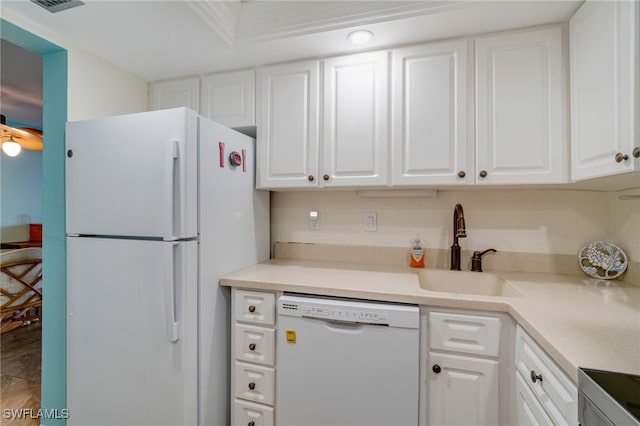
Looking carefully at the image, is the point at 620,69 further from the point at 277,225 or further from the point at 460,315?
the point at 277,225

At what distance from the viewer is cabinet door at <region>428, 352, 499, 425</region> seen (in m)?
1.17

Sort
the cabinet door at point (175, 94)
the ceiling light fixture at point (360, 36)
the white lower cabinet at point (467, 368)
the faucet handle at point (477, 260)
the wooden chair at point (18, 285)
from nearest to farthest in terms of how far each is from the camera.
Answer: the white lower cabinet at point (467, 368) < the ceiling light fixture at point (360, 36) < the faucet handle at point (477, 260) < the cabinet door at point (175, 94) < the wooden chair at point (18, 285)

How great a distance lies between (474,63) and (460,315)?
50.1 inches

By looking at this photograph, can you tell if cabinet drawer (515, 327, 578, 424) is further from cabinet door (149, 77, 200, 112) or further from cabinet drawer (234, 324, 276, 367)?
cabinet door (149, 77, 200, 112)

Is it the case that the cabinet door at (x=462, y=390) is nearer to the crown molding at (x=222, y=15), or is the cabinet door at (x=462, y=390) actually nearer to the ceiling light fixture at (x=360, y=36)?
the ceiling light fixture at (x=360, y=36)

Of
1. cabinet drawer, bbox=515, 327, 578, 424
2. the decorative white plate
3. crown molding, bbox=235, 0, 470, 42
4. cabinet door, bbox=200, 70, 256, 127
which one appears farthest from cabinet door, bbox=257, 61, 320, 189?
the decorative white plate

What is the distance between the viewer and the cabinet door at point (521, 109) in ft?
4.57

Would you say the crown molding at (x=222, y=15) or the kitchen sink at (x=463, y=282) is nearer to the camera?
the crown molding at (x=222, y=15)

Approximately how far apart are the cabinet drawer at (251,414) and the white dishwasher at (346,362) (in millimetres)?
63

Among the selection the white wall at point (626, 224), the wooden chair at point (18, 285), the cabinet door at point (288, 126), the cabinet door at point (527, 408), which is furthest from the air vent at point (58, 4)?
the white wall at point (626, 224)

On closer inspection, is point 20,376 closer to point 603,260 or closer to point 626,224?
point 603,260

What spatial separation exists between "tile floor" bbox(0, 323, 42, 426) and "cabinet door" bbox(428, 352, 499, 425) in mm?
2308

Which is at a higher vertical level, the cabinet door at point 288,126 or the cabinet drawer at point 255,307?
the cabinet door at point 288,126

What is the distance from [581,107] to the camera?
4.18 feet
